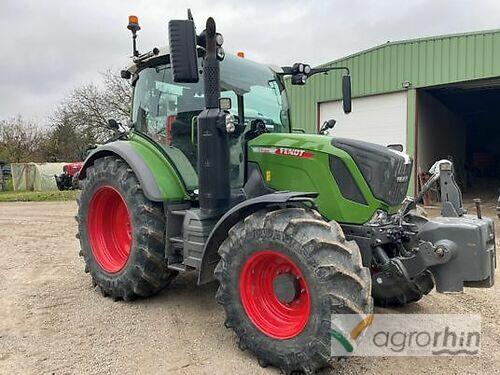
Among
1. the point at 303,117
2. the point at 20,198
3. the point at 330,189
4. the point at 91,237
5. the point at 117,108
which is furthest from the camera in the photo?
the point at 117,108

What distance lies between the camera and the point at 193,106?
4328 mm

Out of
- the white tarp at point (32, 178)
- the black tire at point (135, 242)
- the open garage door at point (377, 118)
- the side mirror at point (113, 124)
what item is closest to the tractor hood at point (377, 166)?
the black tire at point (135, 242)

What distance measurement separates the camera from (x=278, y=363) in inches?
123

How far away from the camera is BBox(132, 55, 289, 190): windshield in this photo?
13.6 feet

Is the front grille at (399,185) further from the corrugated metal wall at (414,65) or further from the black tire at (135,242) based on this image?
the corrugated metal wall at (414,65)

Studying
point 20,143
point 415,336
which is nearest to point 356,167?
point 415,336

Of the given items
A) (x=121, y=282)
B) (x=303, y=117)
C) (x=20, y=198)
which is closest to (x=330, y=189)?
(x=121, y=282)

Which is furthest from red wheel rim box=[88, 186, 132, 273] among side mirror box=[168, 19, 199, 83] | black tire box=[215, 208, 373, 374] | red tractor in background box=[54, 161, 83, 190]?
red tractor in background box=[54, 161, 83, 190]

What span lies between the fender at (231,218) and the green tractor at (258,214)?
1 cm

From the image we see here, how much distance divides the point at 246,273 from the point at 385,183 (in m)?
1.27

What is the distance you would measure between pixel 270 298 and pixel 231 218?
661 mm

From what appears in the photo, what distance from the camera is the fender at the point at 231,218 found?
→ 321 centimetres

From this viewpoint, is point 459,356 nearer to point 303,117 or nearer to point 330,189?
point 330,189

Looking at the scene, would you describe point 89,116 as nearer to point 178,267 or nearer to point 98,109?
point 98,109
